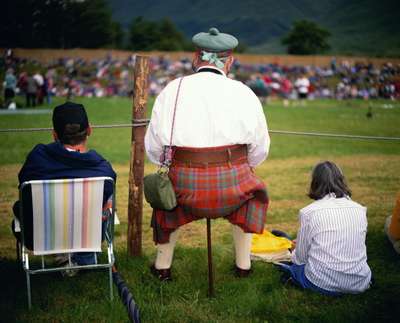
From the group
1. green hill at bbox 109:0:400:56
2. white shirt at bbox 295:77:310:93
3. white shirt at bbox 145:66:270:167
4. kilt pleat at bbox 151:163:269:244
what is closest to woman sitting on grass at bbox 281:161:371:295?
kilt pleat at bbox 151:163:269:244

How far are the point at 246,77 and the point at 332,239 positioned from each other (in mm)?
36555

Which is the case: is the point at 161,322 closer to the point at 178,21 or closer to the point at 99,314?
the point at 99,314

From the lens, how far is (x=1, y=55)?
117ft

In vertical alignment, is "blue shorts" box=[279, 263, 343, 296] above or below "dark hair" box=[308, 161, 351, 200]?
below

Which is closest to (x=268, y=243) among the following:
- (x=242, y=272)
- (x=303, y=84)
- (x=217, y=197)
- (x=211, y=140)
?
(x=242, y=272)

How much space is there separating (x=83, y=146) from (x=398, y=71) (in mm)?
37879

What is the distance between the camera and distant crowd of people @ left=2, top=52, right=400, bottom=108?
32875 mm

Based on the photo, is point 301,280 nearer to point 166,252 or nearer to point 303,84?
point 166,252

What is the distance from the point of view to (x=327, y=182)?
12.3 ft

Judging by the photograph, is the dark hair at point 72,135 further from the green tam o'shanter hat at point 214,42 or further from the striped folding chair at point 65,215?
the green tam o'shanter hat at point 214,42

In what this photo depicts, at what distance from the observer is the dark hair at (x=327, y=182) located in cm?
375

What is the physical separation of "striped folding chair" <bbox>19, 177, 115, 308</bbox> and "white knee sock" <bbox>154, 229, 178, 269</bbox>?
57 cm

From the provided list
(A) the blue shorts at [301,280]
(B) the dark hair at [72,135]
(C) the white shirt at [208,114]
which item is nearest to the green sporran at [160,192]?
(C) the white shirt at [208,114]

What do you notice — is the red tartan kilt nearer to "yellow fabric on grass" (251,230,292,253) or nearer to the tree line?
"yellow fabric on grass" (251,230,292,253)
